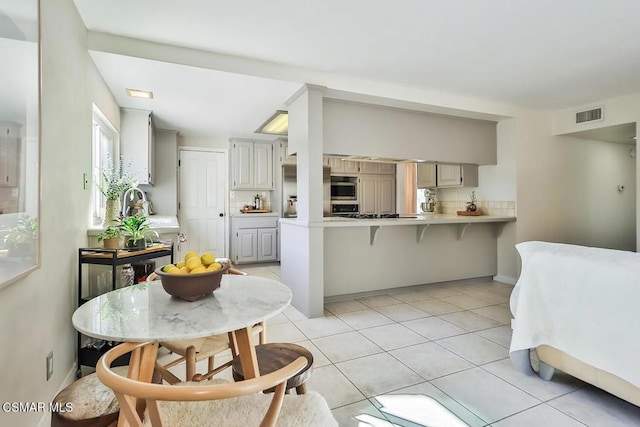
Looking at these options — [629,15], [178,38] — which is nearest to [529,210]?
[629,15]

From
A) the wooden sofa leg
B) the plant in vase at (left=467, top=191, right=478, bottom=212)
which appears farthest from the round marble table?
the plant in vase at (left=467, top=191, right=478, bottom=212)

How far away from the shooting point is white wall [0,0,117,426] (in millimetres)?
1293

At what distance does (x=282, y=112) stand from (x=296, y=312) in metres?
2.38

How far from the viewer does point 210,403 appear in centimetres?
106

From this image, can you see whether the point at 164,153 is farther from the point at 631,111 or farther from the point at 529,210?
the point at 631,111

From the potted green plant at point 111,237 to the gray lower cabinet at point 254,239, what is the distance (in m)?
3.12

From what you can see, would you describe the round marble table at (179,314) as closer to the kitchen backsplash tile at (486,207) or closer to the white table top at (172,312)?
the white table top at (172,312)

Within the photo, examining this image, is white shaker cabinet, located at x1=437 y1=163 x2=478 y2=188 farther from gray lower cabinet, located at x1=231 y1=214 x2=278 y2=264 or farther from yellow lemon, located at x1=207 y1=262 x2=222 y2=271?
yellow lemon, located at x1=207 y1=262 x2=222 y2=271

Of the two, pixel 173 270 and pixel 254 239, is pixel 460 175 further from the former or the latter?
pixel 173 270

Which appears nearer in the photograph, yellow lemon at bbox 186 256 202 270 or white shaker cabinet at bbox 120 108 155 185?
yellow lemon at bbox 186 256 202 270

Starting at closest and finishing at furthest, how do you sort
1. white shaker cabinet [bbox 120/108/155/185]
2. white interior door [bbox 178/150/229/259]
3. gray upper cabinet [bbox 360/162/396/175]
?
1. white shaker cabinet [bbox 120/108/155/185]
2. white interior door [bbox 178/150/229/259]
3. gray upper cabinet [bbox 360/162/396/175]

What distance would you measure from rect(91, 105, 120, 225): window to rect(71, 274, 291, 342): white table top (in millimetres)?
2083

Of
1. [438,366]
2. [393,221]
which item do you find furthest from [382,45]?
[438,366]

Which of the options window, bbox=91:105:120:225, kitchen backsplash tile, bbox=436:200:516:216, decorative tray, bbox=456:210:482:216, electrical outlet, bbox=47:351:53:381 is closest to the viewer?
electrical outlet, bbox=47:351:53:381
